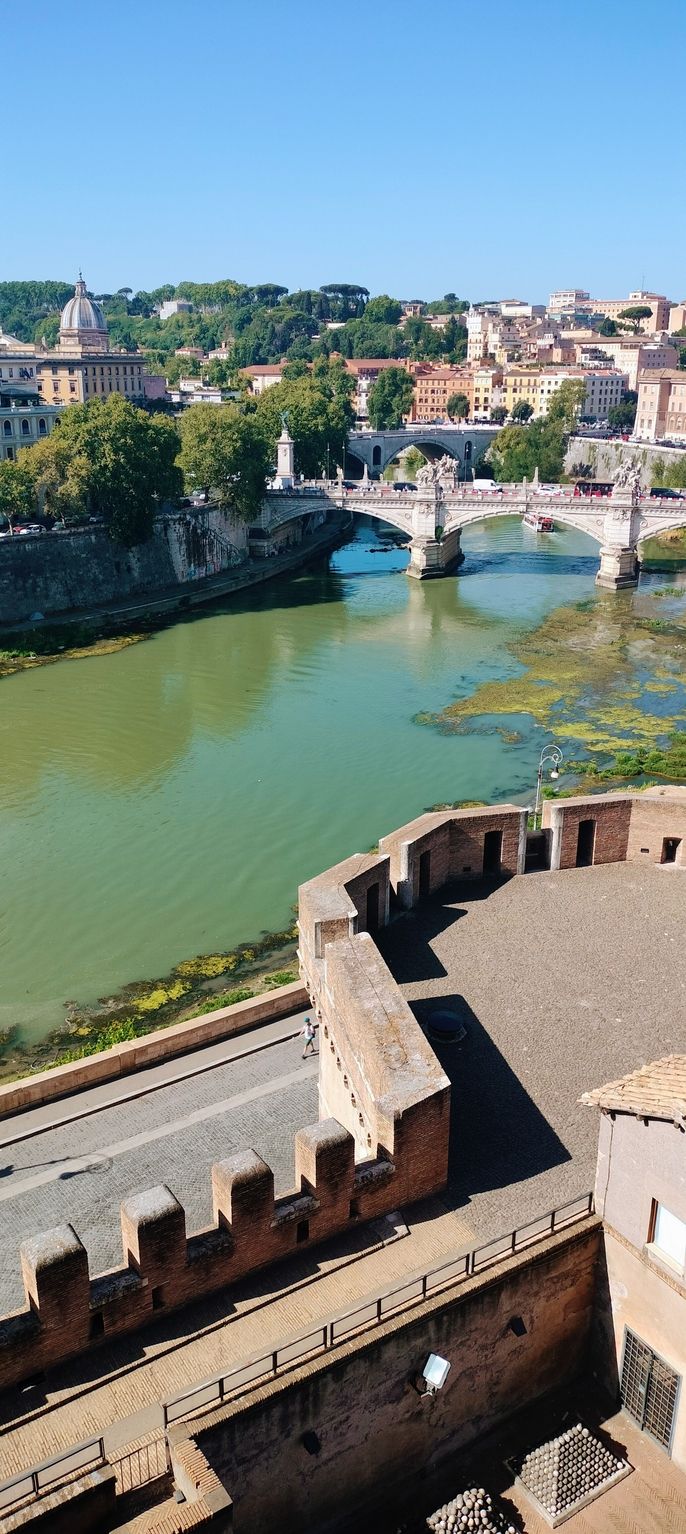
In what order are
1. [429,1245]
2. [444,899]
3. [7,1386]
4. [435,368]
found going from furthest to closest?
[435,368] → [444,899] → [429,1245] → [7,1386]

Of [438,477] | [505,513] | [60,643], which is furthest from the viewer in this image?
[438,477]

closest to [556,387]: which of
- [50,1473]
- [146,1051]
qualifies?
[146,1051]

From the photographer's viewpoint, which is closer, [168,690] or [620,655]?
[168,690]

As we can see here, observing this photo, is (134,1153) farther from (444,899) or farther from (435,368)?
(435,368)

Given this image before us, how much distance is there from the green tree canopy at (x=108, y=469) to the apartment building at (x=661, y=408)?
56.1m

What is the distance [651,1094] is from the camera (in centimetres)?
814

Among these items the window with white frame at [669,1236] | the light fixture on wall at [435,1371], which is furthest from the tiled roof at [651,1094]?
the light fixture on wall at [435,1371]

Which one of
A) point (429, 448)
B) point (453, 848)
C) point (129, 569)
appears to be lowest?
point (129, 569)

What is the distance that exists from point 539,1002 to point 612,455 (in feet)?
231

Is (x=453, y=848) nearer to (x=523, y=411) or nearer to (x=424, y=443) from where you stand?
(x=424, y=443)

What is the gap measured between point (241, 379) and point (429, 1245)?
102 metres

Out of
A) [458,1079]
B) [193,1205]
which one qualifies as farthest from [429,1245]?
[193,1205]

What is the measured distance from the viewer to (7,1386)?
299 inches

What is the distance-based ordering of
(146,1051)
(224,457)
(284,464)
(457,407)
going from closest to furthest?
(146,1051), (224,457), (284,464), (457,407)
